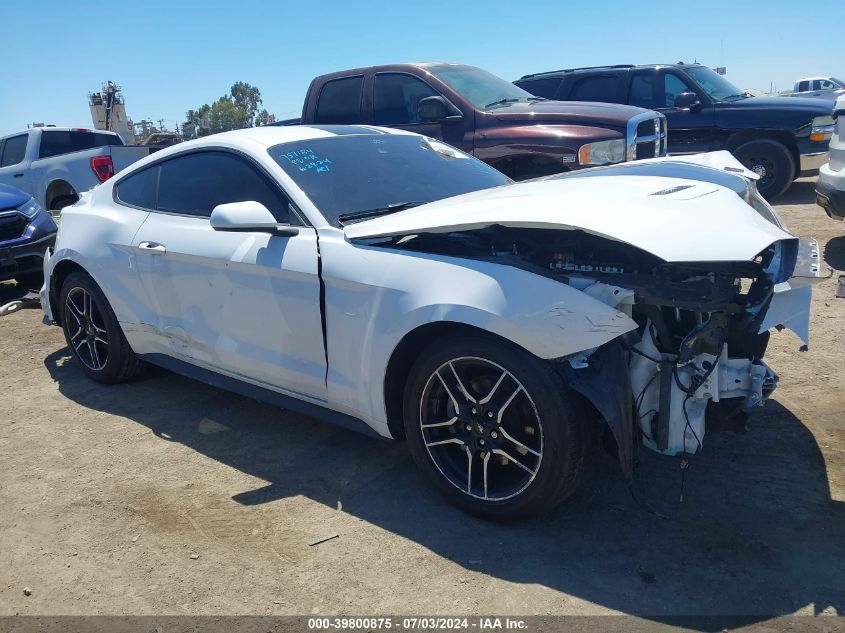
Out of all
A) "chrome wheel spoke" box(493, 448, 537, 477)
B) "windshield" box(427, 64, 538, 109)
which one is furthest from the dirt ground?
"windshield" box(427, 64, 538, 109)

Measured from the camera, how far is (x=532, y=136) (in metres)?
7.59

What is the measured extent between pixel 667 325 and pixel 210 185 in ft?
8.71

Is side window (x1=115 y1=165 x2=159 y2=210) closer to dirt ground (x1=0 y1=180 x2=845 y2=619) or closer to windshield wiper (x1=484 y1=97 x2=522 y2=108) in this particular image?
dirt ground (x1=0 y1=180 x2=845 y2=619)

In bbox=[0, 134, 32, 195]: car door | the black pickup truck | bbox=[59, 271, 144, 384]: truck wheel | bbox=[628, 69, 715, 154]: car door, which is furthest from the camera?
bbox=[0, 134, 32, 195]: car door

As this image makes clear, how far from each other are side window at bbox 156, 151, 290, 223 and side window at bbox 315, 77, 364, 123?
4460 mm

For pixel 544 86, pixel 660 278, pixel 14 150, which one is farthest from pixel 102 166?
pixel 660 278

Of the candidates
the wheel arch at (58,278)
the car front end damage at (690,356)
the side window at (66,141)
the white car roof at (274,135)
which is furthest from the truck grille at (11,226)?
the car front end damage at (690,356)

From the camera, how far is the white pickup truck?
38.1 ft

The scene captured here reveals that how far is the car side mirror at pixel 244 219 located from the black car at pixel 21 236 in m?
5.28

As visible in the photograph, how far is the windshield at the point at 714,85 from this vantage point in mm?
11078

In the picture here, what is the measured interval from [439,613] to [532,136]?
586 centimetres

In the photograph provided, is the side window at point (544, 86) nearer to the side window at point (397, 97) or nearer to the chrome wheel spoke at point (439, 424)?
the side window at point (397, 97)

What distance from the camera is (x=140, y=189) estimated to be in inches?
185

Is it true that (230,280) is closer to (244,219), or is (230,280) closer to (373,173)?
(244,219)
